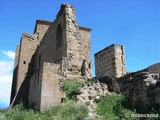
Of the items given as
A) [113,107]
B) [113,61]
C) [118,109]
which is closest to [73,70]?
[113,61]

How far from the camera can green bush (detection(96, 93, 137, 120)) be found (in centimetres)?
827

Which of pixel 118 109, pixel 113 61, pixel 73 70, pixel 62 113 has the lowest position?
pixel 62 113

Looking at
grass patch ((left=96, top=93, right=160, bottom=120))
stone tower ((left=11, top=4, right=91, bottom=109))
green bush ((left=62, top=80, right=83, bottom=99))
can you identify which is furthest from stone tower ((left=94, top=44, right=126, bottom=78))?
grass patch ((left=96, top=93, right=160, bottom=120))

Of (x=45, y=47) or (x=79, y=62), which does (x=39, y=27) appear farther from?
(x=79, y=62)

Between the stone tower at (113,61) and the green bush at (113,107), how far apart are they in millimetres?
2473

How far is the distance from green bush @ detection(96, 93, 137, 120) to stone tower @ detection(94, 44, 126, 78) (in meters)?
2.47

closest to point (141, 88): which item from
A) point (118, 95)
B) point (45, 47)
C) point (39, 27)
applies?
point (118, 95)

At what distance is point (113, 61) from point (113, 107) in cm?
368

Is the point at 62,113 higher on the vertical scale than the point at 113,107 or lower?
lower

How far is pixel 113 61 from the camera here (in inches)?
476

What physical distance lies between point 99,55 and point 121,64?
147cm

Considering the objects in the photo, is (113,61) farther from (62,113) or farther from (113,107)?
(62,113)

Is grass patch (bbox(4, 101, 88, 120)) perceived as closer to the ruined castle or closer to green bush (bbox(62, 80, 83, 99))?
green bush (bbox(62, 80, 83, 99))

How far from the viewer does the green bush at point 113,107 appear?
8.27 m
